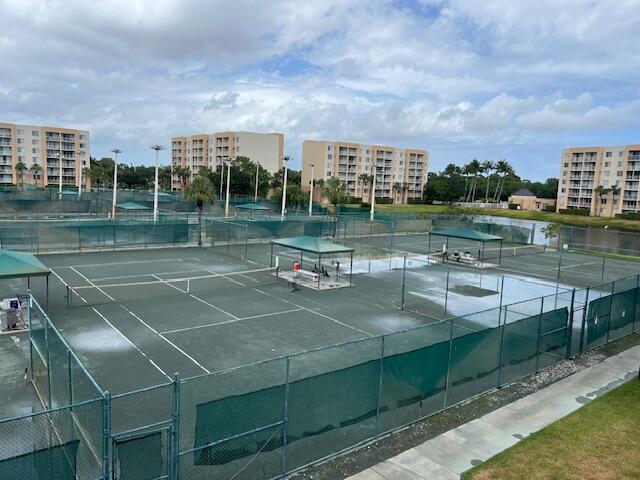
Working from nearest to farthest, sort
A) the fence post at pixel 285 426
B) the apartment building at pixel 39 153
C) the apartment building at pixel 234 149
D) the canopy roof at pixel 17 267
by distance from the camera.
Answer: the fence post at pixel 285 426
the canopy roof at pixel 17 267
the apartment building at pixel 39 153
the apartment building at pixel 234 149

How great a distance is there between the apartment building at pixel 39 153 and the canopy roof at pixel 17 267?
386 ft

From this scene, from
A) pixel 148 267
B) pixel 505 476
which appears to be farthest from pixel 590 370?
pixel 148 267

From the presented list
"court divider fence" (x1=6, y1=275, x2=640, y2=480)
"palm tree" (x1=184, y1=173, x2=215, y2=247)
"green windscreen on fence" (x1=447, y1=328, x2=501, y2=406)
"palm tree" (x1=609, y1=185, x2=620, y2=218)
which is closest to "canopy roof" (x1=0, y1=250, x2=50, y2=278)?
"court divider fence" (x1=6, y1=275, x2=640, y2=480)

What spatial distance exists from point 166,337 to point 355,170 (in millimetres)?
120176

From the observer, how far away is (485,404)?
13.7 meters

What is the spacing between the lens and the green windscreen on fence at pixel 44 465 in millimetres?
7270

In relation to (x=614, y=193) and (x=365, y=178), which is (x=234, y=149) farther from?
(x=614, y=193)

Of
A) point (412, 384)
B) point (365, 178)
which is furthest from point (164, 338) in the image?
point (365, 178)

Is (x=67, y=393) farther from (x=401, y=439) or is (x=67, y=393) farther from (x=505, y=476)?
(x=505, y=476)

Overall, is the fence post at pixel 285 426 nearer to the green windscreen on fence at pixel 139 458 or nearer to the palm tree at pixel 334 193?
the green windscreen on fence at pixel 139 458

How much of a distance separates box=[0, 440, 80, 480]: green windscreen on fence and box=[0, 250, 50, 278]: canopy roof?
1320 cm

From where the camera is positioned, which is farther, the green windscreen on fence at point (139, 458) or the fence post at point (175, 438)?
the fence post at point (175, 438)

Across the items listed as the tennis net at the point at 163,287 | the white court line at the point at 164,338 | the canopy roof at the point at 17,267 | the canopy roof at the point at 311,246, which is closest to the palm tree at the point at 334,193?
the canopy roof at the point at 311,246

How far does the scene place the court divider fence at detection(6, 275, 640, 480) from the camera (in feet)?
27.9
